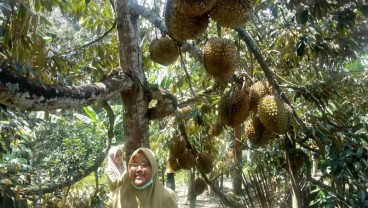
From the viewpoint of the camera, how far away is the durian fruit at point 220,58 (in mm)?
2031

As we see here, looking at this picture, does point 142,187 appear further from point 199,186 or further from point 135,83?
point 199,186

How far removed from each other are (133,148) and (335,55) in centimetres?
139

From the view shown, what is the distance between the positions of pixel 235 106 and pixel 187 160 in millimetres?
1108

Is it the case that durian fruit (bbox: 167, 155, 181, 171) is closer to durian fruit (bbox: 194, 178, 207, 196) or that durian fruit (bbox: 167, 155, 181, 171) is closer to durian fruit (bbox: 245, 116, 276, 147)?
durian fruit (bbox: 194, 178, 207, 196)

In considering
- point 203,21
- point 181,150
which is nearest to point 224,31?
point 181,150

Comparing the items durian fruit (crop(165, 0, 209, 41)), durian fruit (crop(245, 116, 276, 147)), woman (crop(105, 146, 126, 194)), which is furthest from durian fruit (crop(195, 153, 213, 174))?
durian fruit (crop(165, 0, 209, 41))

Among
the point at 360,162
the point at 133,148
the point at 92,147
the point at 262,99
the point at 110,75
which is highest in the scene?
the point at 92,147

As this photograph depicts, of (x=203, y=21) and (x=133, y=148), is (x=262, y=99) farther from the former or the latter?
(x=133, y=148)

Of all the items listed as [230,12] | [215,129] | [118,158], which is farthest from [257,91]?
[215,129]

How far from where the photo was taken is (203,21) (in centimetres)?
183

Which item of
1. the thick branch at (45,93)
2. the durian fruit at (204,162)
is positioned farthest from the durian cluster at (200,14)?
the durian fruit at (204,162)

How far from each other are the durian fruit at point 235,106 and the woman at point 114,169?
0.74 meters

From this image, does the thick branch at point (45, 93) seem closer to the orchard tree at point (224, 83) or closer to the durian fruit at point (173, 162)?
the orchard tree at point (224, 83)

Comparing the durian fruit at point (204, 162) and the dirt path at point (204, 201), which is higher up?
the durian fruit at point (204, 162)
